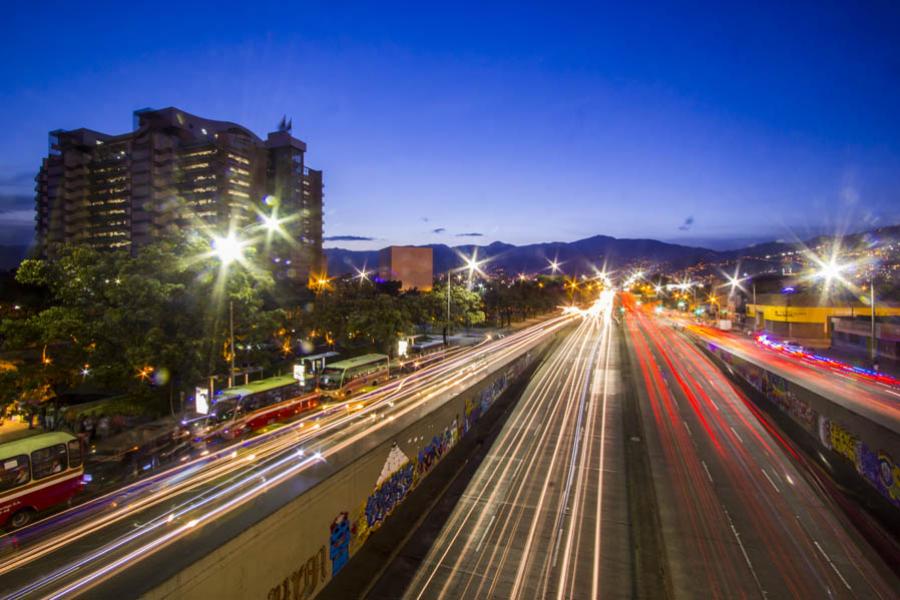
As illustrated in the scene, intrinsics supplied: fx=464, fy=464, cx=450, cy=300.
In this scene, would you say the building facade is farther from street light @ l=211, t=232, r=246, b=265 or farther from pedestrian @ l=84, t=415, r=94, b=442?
pedestrian @ l=84, t=415, r=94, b=442

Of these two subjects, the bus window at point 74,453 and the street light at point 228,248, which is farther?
the street light at point 228,248

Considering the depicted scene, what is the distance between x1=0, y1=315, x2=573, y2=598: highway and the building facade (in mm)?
98536

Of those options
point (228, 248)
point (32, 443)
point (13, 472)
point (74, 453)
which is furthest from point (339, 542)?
point (228, 248)

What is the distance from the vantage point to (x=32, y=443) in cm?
1342

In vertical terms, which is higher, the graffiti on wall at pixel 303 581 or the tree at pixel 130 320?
the tree at pixel 130 320

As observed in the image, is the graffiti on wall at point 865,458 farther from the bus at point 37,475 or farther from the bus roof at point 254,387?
the bus at point 37,475

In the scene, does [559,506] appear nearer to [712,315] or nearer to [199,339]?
[199,339]

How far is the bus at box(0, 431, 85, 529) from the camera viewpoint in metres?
12.5

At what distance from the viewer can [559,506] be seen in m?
13.7

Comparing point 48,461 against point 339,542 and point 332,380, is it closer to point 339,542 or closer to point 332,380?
point 339,542

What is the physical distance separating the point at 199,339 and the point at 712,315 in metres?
99.7

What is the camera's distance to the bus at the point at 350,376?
27.0 metres

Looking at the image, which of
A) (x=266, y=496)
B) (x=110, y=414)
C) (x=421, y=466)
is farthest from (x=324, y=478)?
(x=110, y=414)

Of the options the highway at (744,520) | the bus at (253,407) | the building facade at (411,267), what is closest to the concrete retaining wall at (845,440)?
the highway at (744,520)
